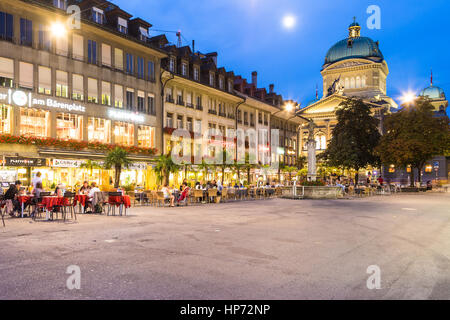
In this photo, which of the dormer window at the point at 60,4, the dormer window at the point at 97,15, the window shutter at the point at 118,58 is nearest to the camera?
the dormer window at the point at 60,4

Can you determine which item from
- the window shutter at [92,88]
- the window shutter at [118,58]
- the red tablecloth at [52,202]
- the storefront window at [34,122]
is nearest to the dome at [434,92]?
the window shutter at [118,58]

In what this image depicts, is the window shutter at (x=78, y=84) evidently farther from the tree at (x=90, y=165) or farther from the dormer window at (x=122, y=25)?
the dormer window at (x=122, y=25)

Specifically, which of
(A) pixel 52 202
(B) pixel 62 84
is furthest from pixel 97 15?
(A) pixel 52 202

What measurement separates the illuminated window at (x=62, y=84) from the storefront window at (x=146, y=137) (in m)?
7.73

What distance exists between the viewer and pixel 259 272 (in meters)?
6.59

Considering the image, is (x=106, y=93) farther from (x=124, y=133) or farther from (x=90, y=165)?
(x=90, y=165)

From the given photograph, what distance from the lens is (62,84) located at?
2798 centimetres

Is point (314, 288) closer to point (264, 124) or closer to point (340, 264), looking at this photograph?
point (340, 264)

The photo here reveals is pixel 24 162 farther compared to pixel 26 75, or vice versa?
pixel 26 75

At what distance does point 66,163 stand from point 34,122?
11.3 ft

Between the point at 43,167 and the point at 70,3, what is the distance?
1246 centimetres

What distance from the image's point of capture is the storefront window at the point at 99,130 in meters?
29.9

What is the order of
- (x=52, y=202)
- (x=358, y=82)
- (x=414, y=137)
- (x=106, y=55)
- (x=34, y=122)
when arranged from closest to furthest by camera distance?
(x=52, y=202)
(x=34, y=122)
(x=106, y=55)
(x=414, y=137)
(x=358, y=82)

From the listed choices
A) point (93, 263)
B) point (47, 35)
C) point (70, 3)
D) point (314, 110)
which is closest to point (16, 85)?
point (47, 35)
